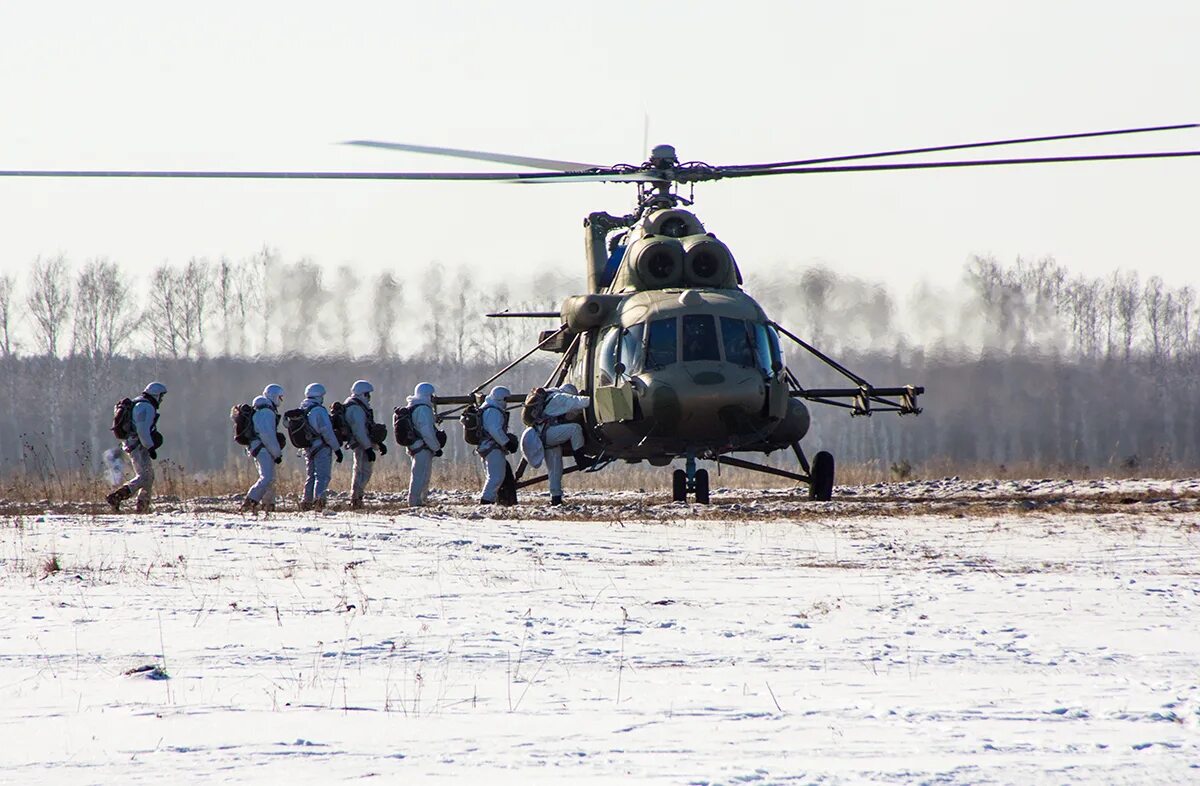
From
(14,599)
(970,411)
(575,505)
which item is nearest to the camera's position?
(14,599)

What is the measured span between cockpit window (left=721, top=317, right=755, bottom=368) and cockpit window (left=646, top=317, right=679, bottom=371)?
22.6 inches

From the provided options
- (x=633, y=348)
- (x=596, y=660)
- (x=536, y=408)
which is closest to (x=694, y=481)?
(x=633, y=348)

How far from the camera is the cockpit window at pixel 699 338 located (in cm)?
1641

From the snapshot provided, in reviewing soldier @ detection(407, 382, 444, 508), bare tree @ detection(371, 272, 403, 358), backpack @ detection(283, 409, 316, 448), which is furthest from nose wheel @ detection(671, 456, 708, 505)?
bare tree @ detection(371, 272, 403, 358)

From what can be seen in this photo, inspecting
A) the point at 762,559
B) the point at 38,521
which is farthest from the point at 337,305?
the point at 762,559

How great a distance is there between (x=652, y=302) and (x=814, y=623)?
408 inches

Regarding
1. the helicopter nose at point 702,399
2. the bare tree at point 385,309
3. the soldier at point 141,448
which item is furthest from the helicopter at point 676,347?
the bare tree at point 385,309

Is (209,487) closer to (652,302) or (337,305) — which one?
(652,302)

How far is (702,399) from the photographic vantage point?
16062mm

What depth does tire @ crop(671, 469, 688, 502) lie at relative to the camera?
682 inches

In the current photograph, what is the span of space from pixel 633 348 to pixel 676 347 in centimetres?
60

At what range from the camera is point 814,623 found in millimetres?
6820

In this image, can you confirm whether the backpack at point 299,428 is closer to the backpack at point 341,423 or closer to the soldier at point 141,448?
the backpack at point 341,423

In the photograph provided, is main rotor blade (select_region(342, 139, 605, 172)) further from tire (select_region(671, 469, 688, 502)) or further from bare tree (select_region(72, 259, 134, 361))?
bare tree (select_region(72, 259, 134, 361))
